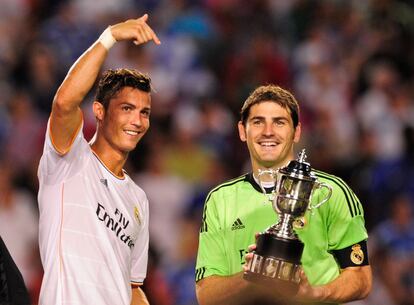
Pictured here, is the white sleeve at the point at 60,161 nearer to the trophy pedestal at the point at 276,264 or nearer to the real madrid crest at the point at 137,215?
the real madrid crest at the point at 137,215

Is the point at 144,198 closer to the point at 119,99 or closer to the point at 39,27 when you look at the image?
the point at 119,99

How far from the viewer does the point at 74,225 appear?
225 inches

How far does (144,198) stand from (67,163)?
0.70 meters

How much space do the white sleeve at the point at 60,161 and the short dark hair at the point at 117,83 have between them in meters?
0.36

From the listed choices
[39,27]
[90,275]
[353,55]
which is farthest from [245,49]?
[90,275]

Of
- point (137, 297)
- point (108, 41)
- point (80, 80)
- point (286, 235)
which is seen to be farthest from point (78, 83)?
point (137, 297)

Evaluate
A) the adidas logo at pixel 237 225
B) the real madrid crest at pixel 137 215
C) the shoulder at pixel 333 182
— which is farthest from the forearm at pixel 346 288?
the real madrid crest at pixel 137 215

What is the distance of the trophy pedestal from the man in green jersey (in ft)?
1.01

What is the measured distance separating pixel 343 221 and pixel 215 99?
5.96 metres

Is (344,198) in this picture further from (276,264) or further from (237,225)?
(276,264)

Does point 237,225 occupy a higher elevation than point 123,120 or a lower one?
lower

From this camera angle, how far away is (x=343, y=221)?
19.0 feet

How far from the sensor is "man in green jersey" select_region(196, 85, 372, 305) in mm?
5719

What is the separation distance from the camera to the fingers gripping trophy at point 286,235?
525cm
